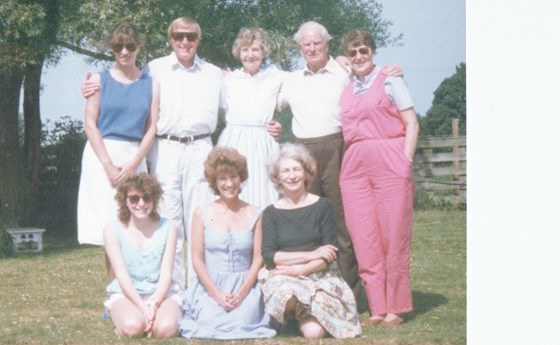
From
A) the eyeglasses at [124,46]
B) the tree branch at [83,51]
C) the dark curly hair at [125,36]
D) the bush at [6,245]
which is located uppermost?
the tree branch at [83,51]

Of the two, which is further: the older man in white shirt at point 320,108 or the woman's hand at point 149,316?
the older man in white shirt at point 320,108

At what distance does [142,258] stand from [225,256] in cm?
43

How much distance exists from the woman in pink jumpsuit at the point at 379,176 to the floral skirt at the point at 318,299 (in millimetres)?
417

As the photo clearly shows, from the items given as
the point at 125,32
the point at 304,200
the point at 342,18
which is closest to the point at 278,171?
the point at 304,200

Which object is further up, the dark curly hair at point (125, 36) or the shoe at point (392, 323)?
the dark curly hair at point (125, 36)

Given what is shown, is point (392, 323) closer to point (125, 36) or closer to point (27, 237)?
point (125, 36)

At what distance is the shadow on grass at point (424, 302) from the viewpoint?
5.32m

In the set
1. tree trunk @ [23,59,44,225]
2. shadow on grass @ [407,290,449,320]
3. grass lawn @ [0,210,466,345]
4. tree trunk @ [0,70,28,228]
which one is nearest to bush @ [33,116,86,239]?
tree trunk @ [23,59,44,225]

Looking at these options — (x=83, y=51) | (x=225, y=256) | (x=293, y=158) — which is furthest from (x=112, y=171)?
(x=83, y=51)

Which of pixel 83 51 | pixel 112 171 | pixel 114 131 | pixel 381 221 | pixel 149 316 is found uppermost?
pixel 83 51

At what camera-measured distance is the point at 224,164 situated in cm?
468

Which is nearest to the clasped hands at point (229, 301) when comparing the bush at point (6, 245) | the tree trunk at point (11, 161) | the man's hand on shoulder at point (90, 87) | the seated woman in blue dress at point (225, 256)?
the seated woman in blue dress at point (225, 256)

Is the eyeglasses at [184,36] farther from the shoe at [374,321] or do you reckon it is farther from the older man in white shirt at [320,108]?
the shoe at [374,321]
